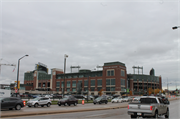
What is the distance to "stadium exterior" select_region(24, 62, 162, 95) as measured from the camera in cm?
10269

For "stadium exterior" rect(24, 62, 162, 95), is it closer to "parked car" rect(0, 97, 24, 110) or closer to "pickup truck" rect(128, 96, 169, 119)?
"parked car" rect(0, 97, 24, 110)

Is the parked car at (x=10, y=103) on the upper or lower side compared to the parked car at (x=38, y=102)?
upper

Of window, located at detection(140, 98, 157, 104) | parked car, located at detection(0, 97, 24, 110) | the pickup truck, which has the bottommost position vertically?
parked car, located at detection(0, 97, 24, 110)

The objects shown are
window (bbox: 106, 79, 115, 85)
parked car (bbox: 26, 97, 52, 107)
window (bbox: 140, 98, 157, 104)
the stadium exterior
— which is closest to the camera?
window (bbox: 140, 98, 157, 104)

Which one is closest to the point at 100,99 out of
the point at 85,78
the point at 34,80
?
the point at 85,78

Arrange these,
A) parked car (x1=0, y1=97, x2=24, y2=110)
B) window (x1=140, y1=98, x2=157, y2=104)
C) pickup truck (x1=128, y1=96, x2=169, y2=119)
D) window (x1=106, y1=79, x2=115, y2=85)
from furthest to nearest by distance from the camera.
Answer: window (x1=106, y1=79, x2=115, y2=85)
parked car (x1=0, y1=97, x2=24, y2=110)
window (x1=140, y1=98, x2=157, y2=104)
pickup truck (x1=128, y1=96, x2=169, y2=119)

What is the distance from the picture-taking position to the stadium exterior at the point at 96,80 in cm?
10269

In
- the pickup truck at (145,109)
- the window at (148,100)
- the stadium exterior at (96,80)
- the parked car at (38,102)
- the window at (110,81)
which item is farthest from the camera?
the stadium exterior at (96,80)

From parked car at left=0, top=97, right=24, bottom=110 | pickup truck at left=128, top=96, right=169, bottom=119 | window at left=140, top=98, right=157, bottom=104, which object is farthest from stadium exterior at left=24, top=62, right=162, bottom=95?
pickup truck at left=128, top=96, right=169, bottom=119

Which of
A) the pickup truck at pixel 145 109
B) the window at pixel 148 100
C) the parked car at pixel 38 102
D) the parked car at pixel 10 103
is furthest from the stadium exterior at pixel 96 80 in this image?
the pickup truck at pixel 145 109

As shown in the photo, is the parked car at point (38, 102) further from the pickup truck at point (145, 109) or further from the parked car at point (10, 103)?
the pickup truck at point (145, 109)

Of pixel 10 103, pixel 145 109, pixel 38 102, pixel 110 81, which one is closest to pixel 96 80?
pixel 110 81

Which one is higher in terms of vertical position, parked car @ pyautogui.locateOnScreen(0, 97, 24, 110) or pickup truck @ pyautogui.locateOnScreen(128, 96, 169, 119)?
pickup truck @ pyautogui.locateOnScreen(128, 96, 169, 119)

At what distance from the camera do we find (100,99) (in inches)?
1483
